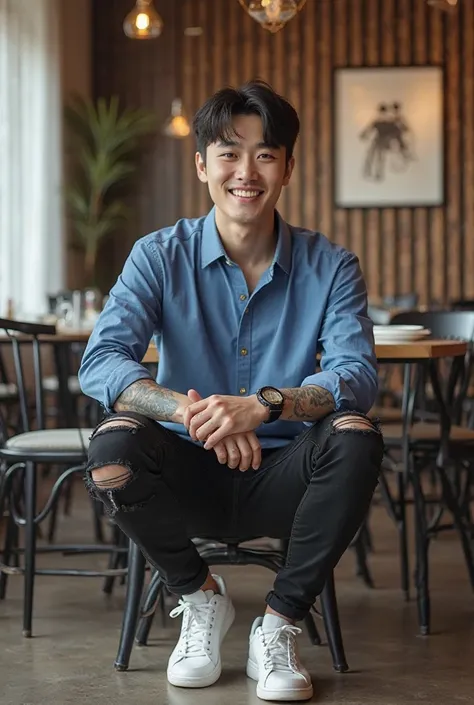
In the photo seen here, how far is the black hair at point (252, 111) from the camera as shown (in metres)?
2.53

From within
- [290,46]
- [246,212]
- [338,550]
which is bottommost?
[338,550]

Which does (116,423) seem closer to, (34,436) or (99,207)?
(34,436)

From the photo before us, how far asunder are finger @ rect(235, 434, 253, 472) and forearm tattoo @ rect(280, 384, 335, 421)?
4.0 inches

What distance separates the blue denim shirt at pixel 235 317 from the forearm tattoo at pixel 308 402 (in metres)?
0.14

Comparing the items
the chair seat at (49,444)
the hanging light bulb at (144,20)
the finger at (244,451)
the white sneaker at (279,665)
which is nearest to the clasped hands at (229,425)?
the finger at (244,451)

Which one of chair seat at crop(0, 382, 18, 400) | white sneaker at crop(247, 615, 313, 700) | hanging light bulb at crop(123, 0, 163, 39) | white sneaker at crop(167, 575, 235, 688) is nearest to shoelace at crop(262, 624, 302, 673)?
white sneaker at crop(247, 615, 313, 700)

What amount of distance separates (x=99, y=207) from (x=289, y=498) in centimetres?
654

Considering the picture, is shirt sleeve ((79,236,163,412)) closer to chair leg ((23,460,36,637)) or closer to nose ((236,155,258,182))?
nose ((236,155,258,182))

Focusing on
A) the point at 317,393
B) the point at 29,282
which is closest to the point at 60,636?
the point at 317,393

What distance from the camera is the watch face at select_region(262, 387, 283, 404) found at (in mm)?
2348

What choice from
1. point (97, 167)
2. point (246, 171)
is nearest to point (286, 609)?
point (246, 171)

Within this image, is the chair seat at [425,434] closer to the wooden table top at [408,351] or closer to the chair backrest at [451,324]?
the chair backrest at [451,324]

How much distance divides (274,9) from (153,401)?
2.01 meters

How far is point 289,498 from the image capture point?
2434 mm
